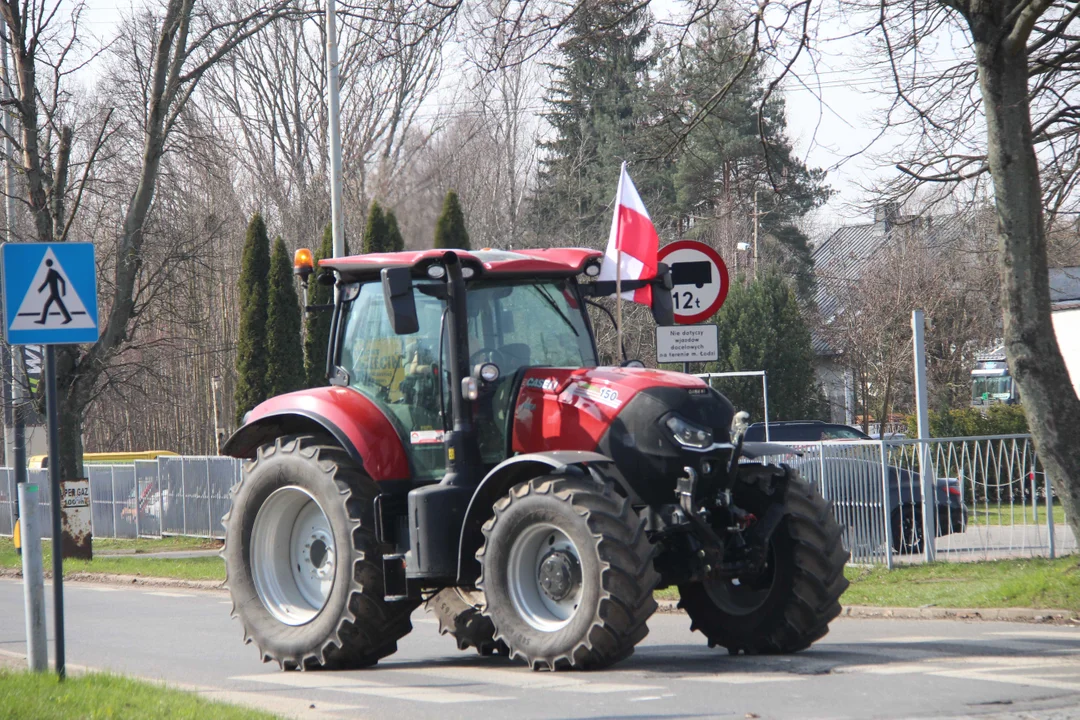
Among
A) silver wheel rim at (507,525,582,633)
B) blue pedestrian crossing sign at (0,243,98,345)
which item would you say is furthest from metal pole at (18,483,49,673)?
silver wheel rim at (507,525,582,633)

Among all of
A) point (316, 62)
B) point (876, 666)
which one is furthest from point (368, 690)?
point (316, 62)

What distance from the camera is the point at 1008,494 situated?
1471cm

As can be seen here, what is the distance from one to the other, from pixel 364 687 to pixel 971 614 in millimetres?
5505

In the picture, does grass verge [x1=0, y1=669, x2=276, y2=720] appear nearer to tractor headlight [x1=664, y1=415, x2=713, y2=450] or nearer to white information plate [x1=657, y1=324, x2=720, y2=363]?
tractor headlight [x1=664, y1=415, x2=713, y2=450]

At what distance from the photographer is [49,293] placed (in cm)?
870

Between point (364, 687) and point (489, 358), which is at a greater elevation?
point (489, 358)

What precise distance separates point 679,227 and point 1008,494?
99.7 feet

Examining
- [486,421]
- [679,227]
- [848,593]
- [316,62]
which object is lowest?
[848,593]

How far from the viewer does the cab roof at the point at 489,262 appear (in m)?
8.98

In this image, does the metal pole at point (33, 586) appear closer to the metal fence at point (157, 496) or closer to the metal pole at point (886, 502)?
the metal pole at point (886, 502)

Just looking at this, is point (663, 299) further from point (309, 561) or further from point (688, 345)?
point (309, 561)

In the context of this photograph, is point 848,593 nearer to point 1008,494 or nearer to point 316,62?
point 1008,494

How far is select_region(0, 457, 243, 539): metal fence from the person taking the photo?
2567 centimetres

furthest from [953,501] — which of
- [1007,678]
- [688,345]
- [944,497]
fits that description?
[1007,678]
